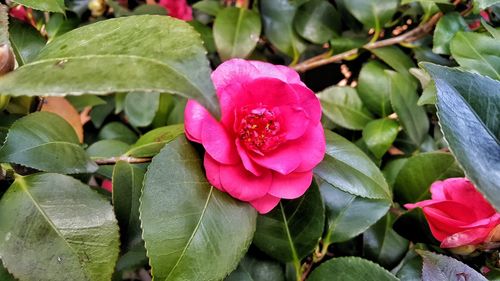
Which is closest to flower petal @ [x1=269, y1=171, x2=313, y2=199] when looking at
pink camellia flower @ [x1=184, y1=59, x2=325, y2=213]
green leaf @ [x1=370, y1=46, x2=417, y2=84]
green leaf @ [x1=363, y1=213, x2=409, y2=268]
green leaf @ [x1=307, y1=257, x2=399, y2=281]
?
pink camellia flower @ [x1=184, y1=59, x2=325, y2=213]

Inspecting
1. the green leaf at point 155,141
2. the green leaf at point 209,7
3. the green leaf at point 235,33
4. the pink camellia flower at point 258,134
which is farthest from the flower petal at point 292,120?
the green leaf at point 209,7

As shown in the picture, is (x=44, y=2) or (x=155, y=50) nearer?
(x=155, y=50)

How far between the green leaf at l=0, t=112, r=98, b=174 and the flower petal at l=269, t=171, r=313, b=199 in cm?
18

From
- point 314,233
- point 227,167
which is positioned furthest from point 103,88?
point 314,233

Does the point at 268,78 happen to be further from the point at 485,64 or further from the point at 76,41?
the point at 485,64

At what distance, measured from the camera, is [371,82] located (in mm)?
780

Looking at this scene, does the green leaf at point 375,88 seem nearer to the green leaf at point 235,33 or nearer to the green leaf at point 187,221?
the green leaf at point 235,33

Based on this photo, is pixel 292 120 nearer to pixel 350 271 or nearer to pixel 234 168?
pixel 234 168

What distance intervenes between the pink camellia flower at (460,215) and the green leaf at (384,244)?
123 mm

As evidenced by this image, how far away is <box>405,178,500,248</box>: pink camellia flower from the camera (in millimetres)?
524

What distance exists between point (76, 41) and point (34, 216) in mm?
158

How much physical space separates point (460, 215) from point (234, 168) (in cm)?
24

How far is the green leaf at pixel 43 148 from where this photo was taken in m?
0.49

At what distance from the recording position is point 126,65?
0.37 meters
